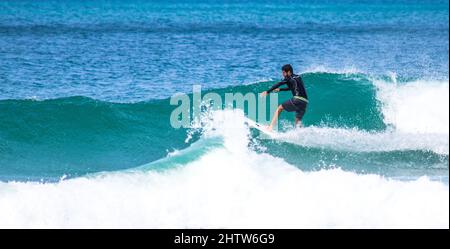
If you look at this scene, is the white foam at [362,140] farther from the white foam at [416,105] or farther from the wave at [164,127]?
the white foam at [416,105]

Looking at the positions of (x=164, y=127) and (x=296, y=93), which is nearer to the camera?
(x=296, y=93)

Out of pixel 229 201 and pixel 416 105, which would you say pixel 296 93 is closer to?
pixel 229 201

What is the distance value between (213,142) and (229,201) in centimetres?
270

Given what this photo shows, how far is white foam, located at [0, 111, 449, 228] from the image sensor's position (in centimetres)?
1077

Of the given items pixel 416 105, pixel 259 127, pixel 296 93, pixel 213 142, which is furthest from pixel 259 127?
pixel 416 105

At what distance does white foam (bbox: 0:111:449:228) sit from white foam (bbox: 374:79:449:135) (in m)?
5.14

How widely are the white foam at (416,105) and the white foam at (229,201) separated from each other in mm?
5145

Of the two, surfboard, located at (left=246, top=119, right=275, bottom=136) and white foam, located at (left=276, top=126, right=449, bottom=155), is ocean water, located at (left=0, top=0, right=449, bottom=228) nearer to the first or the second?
white foam, located at (left=276, top=126, right=449, bottom=155)

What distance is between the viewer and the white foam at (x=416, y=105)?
55.4 ft

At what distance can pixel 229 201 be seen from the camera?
11.4m
